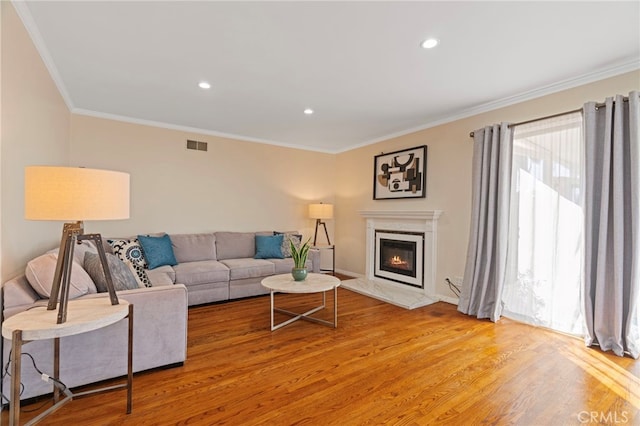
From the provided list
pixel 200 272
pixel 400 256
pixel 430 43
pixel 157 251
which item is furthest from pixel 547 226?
pixel 157 251

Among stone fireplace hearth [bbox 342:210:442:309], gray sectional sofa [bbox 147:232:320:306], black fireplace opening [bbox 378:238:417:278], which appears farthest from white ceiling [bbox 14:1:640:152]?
black fireplace opening [bbox 378:238:417:278]

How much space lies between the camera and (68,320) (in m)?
1.51

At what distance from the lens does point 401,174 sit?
469 cm

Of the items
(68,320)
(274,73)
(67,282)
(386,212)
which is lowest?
(68,320)

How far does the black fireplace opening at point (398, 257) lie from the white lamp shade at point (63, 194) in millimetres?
3924

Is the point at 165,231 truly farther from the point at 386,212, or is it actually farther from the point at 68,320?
the point at 386,212

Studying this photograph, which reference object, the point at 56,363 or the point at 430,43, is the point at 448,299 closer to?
the point at 430,43

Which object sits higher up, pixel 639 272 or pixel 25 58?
pixel 25 58

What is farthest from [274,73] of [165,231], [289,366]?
[165,231]

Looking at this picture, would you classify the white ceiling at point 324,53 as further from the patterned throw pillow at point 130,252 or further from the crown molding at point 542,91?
the patterned throw pillow at point 130,252

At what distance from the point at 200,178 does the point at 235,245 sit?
46.9 inches

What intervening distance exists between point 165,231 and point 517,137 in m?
4.72

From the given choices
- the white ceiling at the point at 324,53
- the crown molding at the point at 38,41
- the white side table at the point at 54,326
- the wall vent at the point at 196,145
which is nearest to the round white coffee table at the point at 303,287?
the white side table at the point at 54,326

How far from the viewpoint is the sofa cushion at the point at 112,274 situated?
2150mm
